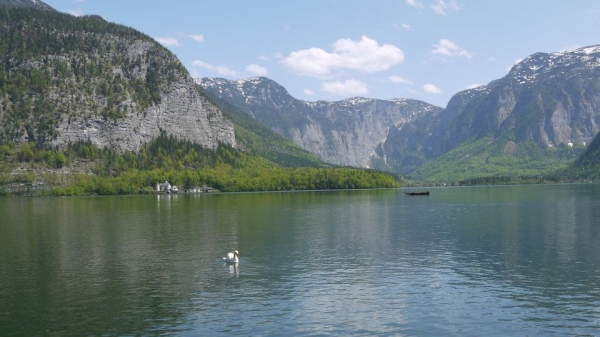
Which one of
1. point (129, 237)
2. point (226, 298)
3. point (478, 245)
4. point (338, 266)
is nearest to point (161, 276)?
point (226, 298)

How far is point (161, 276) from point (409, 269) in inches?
1124

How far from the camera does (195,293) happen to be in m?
53.1

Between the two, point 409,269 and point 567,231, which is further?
point 567,231

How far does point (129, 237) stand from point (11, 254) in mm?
21967

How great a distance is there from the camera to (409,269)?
63.5 metres

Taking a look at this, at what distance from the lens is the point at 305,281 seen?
57781 mm

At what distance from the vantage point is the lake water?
140 feet

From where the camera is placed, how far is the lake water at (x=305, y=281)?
1677 inches

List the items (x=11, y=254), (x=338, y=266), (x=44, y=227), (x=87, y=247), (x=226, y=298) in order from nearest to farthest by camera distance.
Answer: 1. (x=226, y=298)
2. (x=338, y=266)
3. (x=11, y=254)
4. (x=87, y=247)
5. (x=44, y=227)

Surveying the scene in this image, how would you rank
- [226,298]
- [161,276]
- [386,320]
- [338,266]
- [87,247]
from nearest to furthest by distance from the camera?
1. [386,320]
2. [226,298]
3. [161,276]
4. [338,266]
5. [87,247]

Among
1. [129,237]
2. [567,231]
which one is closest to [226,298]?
[129,237]

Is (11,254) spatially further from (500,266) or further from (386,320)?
(500,266)

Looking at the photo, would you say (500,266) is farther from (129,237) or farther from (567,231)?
(129,237)

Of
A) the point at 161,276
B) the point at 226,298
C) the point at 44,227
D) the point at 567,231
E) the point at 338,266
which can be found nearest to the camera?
the point at 226,298
